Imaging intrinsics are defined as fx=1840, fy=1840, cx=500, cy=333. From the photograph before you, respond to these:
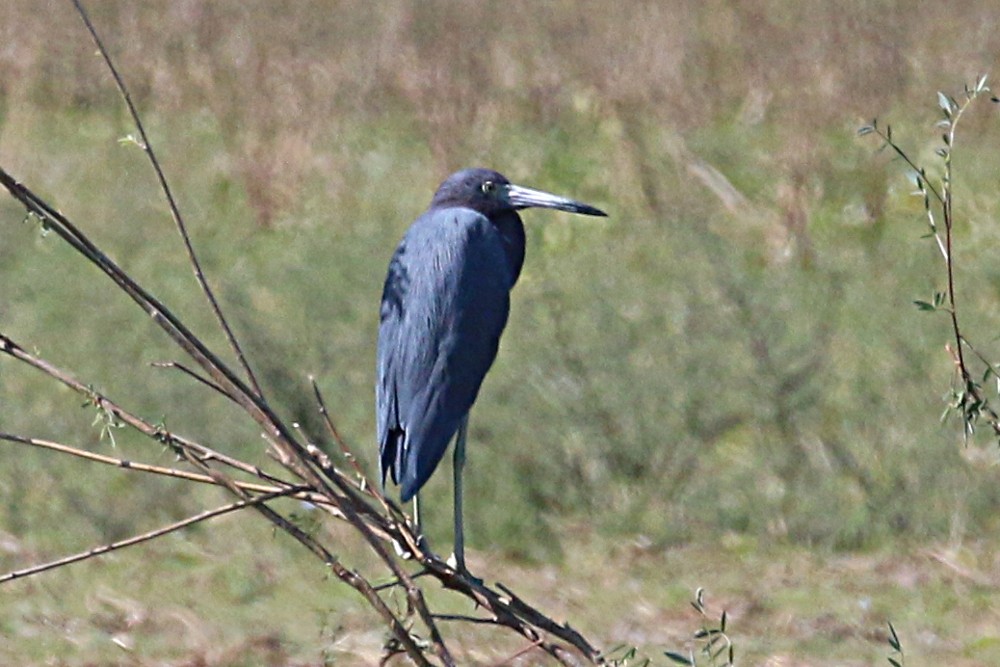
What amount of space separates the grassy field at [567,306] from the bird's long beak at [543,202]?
136cm

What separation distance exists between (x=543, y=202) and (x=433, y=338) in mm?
511

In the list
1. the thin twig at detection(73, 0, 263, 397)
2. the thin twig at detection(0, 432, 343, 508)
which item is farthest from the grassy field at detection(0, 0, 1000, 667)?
the thin twig at detection(73, 0, 263, 397)

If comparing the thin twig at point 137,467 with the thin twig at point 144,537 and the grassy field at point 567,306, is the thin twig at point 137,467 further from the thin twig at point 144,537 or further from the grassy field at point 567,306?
the grassy field at point 567,306

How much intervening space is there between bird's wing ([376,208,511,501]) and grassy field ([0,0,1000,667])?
4.51ft

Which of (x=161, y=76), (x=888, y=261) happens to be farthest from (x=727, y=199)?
(x=161, y=76)

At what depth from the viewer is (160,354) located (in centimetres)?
664

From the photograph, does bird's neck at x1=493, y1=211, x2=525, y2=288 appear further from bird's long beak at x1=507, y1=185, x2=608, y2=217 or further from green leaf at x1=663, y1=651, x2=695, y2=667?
→ green leaf at x1=663, y1=651, x2=695, y2=667

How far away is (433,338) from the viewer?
3.65 metres

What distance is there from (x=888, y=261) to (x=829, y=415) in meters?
1.35

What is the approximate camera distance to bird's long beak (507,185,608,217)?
3.94 meters

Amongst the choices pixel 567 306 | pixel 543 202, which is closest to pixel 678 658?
pixel 543 202

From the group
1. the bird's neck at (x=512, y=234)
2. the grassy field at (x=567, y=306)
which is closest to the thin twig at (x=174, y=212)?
the bird's neck at (x=512, y=234)

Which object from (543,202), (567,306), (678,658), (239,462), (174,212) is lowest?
(678,658)

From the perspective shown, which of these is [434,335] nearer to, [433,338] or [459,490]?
[433,338]
